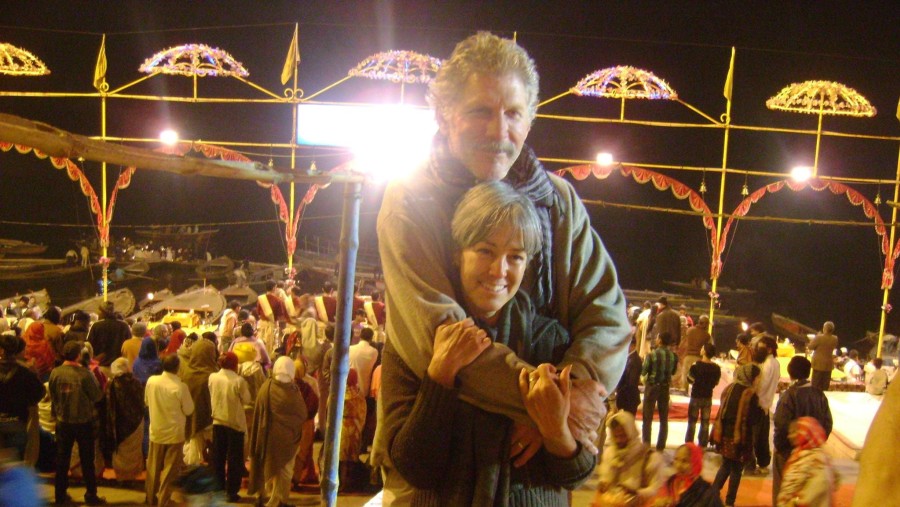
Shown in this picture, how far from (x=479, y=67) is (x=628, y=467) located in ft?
7.08

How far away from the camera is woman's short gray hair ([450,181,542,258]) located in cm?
159

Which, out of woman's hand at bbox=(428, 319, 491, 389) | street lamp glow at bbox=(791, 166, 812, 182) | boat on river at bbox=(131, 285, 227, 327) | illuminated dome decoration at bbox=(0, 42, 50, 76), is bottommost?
boat on river at bbox=(131, 285, 227, 327)

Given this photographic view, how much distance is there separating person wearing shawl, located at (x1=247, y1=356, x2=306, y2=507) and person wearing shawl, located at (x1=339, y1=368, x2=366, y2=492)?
44 cm

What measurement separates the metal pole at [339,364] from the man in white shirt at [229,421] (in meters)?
3.18

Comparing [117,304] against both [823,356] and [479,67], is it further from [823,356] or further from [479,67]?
[479,67]

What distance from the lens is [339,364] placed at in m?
3.40

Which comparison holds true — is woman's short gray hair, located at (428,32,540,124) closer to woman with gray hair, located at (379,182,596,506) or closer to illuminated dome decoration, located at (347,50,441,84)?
woman with gray hair, located at (379,182,596,506)

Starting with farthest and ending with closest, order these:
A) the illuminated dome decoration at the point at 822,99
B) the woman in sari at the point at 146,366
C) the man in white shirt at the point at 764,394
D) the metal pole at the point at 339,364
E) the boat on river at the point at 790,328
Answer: the boat on river at the point at 790,328
the illuminated dome decoration at the point at 822,99
the woman in sari at the point at 146,366
the man in white shirt at the point at 764,394
the metal pole at the point at 339,364

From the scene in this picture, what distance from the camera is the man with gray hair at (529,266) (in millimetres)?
1575

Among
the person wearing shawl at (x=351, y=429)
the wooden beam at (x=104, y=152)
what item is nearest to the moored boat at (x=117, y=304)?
the person wearing shawl at (x=351, y=429)

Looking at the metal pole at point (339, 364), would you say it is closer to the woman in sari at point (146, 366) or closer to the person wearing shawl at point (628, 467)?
the person wearing shawl at point (628, 467)

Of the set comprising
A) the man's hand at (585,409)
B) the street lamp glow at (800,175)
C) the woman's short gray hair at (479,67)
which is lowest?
the man's hand at (585,409)

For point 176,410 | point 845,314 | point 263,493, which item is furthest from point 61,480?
point 845,314

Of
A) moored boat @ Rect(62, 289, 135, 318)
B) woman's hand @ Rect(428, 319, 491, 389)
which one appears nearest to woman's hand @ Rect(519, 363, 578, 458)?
woman's hand @ Rect(428, 319, 491, 389)
